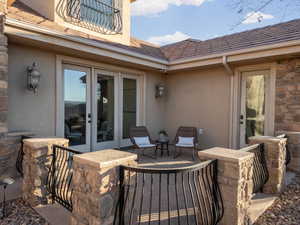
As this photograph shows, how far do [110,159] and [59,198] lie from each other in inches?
48.8

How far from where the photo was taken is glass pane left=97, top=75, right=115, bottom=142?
16.4ft

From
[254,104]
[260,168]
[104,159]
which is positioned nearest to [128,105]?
[254,104]

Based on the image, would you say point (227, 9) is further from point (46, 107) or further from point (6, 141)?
point (6, 141)

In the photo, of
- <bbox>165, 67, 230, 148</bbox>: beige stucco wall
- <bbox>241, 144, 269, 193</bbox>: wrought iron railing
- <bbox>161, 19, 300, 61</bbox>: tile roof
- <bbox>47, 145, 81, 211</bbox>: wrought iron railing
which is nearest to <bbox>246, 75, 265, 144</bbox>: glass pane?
<bbox>165, 67, 230, 148</bbox>: beige stucco wall

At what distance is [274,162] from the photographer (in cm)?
293

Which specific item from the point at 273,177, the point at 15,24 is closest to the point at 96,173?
the point at 273,177

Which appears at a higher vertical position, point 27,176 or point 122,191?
point 122,191

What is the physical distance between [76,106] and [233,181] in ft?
12.3

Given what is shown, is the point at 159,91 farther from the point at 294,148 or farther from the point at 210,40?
the point at 294,148

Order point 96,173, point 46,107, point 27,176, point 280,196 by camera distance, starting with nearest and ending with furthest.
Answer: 1. point 96,173
2. point 27,176
3. point 280,196
4. point 46,107

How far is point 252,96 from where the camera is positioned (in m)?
5.01

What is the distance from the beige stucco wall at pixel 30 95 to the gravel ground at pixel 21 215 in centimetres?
160

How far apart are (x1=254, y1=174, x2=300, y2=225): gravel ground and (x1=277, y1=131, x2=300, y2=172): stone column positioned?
2.74 ft

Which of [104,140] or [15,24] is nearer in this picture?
[15,24]
